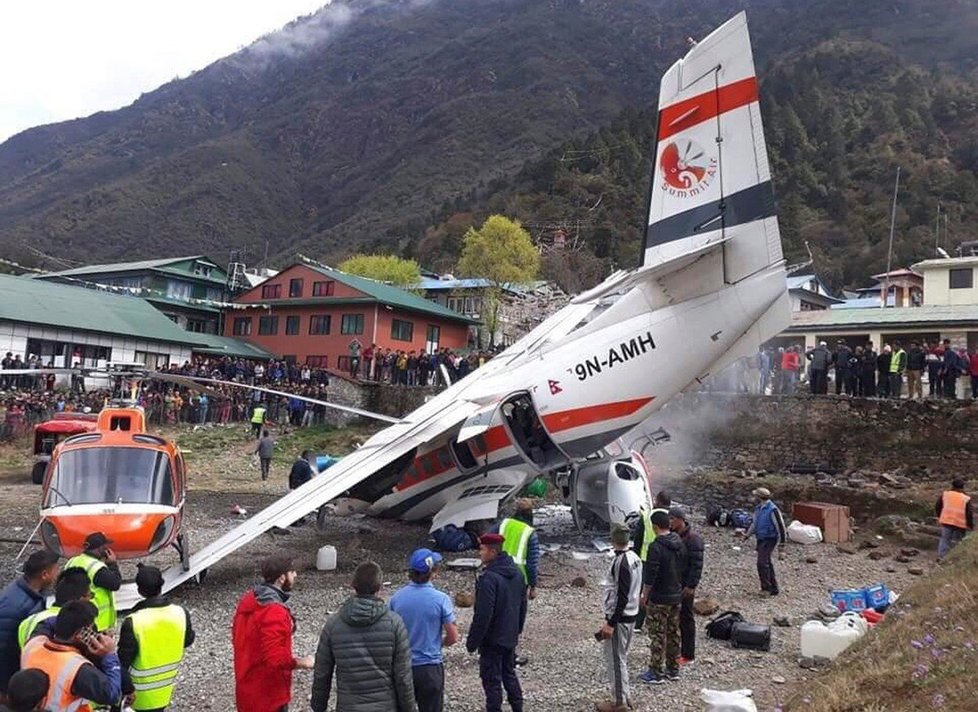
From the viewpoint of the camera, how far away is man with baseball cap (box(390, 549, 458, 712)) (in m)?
5.71

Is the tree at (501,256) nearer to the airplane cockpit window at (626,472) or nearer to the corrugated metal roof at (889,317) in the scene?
the corrugated metal roof at (889,317)

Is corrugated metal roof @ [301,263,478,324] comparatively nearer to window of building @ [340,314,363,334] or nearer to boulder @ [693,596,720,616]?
window of building @ [340,314,363,334]

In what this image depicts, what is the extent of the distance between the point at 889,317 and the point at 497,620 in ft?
109

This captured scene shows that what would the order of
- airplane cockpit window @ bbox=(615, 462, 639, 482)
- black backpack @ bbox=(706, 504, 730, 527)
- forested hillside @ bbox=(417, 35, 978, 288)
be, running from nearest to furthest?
1. airplane cockpit window @ bbox=(615, 462, 639, 482)
2. black backpack @ bbox=(706, 504, 730, 527)
3. forested hillside @ bbox=(417, 35, 978, 288)

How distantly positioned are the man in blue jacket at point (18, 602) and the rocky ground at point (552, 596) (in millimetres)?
2466

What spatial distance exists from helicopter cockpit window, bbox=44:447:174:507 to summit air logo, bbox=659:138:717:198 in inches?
369

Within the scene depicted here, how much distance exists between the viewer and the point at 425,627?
5723 millimetres

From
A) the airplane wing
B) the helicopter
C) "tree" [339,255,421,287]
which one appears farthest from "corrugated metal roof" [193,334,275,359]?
the helicopter

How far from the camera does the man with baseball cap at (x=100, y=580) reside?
6.22 m

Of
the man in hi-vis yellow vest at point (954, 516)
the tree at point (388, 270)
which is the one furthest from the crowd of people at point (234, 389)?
the tree at point (388, 270)

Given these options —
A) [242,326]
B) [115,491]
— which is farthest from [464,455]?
[242,326]

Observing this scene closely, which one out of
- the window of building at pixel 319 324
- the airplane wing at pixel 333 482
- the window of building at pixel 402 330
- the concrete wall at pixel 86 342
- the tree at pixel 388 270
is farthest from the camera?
the tree at pixel 388 270

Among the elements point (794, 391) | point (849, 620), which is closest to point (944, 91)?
point (794, 391)

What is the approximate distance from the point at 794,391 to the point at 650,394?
41.8ft
